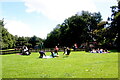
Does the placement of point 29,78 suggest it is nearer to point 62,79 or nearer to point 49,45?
point 62,79

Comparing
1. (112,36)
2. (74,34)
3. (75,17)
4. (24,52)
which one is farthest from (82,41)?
(24,52)

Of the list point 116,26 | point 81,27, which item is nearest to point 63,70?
point 116,26

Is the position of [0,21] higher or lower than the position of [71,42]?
higher

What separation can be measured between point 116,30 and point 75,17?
2503 cm

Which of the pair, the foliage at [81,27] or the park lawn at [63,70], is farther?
the foliage at [81,27]

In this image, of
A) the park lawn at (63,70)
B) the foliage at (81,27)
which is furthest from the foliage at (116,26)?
the park lawn at (63,70)

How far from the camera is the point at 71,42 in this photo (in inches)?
3120

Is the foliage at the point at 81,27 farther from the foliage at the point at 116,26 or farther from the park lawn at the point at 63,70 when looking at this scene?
the park lawn at the point at 63,70

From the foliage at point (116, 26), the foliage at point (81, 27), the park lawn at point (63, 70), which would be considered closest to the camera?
the park lawn at point (63, 70)

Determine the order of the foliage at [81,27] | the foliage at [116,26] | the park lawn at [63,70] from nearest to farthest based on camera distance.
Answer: the park lawn at [63,70], the foliage at [116,26], the foliage at [81,27]

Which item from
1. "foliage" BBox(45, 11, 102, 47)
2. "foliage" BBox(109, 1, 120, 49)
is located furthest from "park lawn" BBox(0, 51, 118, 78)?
"foliage" BBox(45, 11, 102, 47)

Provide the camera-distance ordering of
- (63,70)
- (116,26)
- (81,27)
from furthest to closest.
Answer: (81,27)
(116,26)
(63,70)

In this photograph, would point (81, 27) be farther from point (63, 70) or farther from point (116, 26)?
point (63, 70)

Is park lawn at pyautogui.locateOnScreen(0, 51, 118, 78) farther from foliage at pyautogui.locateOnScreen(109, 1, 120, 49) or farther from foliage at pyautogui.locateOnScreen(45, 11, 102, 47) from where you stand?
foliage at pyautogui.locateOnScreen(45, 11, 102, 47)
